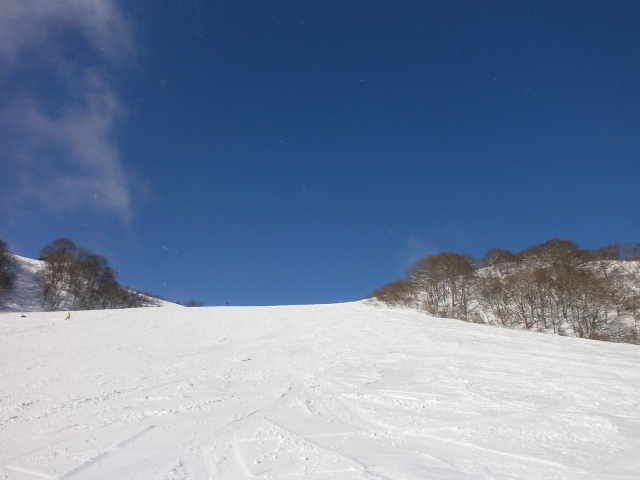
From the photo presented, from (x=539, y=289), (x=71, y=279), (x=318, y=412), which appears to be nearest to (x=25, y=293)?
(x=71, y=279)

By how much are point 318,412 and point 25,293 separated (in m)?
56.7

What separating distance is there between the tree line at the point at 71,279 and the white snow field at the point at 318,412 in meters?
44.7

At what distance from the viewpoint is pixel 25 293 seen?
4328cm

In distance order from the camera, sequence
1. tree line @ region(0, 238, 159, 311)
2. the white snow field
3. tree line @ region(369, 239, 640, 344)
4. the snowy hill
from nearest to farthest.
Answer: the white snow field → tree line @ region(369, 239, 640, 344) → the snowy hill → tree line @ region(0, 238, 159, 311)

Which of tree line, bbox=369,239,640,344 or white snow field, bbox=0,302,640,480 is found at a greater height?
tree line, bbox=369,239,640,344

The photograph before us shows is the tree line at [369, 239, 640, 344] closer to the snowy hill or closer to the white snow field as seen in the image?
the white snow field

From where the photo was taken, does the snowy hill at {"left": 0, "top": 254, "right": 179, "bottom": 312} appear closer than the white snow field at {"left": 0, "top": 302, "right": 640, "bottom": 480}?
No

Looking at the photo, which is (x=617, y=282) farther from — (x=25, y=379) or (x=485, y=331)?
(x=25, y=379)

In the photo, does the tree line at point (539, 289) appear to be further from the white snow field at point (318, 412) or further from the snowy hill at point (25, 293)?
the snowy hill at point (25, 293)

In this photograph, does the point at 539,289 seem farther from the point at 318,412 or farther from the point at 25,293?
the point at 25,293

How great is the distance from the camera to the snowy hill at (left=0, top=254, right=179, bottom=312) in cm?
3912

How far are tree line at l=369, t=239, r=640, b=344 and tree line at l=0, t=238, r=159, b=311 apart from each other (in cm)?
4595

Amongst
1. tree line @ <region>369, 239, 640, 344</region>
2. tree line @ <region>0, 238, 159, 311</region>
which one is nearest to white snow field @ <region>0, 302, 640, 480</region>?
tree line @ <region>369, 239, 640, 344</region>

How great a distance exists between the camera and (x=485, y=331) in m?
15.4
